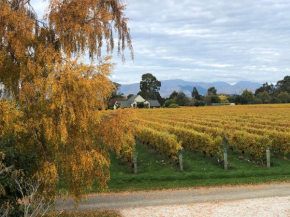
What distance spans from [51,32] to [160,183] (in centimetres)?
755

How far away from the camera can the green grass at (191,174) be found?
13.2 meters

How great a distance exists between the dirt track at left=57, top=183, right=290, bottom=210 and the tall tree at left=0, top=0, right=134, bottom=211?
2.07 m

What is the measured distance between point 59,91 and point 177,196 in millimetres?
5972

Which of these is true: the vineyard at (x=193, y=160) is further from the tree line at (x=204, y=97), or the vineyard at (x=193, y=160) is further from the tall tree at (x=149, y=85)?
the tall tree at (x=149, y=85)

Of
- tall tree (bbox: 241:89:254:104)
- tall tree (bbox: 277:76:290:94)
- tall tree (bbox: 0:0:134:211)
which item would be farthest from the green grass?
tall tree (bbox: 277:76:290:94)

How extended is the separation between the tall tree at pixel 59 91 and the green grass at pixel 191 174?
4571 mm

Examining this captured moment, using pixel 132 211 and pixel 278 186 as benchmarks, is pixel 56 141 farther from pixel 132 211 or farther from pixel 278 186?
pixel 278 186

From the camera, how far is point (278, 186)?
12383 mm

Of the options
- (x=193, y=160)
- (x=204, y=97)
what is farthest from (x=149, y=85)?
(x=193, y=160)

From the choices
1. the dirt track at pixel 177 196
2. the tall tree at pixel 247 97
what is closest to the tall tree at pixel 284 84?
the tall tree at pixel 247 97

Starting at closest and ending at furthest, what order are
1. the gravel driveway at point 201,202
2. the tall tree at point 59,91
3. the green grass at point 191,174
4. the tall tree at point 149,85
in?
1. the tall tree at point 59,91
2. the gravel driveway at point 201,202
3. the green grass at point 191,174
4. the tall tree at point 149,85

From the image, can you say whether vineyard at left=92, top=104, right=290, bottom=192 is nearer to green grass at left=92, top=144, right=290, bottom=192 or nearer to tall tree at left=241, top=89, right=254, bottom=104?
green grass at left=92, top=144, right=290, bottom=192

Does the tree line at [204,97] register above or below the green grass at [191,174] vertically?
above

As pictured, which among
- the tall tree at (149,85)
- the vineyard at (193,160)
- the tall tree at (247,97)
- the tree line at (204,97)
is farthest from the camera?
the tall tree at (149,85)
